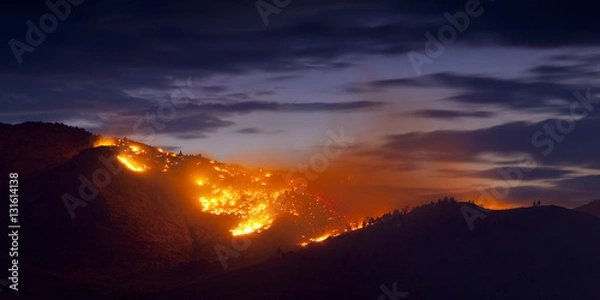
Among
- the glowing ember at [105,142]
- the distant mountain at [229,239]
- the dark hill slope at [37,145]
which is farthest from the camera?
the glowing ember at [105,142]

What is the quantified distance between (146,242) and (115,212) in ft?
12.5

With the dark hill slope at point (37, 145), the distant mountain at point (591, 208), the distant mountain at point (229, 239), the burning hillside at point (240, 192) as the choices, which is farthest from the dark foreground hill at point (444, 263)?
the dark hill slope at point (37, 145)

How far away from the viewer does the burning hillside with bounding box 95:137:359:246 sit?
6391 centimetres

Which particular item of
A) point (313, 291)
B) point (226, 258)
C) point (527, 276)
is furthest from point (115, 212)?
point (527, 276)

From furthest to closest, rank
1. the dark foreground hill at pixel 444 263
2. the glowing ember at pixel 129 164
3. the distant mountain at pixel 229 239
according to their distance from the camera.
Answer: the glowing ember at pixel 129 164 < the distant mountain at pixel 229 239 < the dark foreground hill at pixel 444 263

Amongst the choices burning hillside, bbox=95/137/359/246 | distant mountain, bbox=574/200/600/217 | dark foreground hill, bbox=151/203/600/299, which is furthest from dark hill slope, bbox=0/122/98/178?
distant mountain, bbox=574/200/600/217

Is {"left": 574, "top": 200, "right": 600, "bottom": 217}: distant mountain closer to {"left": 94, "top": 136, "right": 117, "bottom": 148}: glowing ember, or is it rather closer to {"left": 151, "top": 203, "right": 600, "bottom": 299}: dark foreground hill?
{"left": 151, "top": 203, "right": 600, "bottom": 299}: dark foreground hill

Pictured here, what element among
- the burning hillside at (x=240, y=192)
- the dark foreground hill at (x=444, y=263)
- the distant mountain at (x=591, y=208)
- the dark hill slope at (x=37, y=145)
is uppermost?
the dark hill slope at (x=37, y=145)

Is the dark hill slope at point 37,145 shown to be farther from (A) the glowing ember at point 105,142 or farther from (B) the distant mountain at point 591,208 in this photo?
(B) the distant mountain at point 591,208

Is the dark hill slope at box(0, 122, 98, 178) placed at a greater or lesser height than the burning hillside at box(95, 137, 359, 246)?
greater

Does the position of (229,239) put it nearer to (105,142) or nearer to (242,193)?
(242,193)

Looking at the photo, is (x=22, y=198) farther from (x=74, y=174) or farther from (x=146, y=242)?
(x=146, y=242)

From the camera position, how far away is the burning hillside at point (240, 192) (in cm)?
6391

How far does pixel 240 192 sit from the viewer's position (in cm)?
6731
